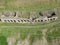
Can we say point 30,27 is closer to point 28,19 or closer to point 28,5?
point 28,19

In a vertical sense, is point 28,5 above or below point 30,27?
above

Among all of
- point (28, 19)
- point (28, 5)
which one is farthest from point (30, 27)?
point (28, 5)

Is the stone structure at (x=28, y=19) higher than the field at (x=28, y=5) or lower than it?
lower

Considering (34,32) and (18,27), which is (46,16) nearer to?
(34,32)

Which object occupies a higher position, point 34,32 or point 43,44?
point 34,32

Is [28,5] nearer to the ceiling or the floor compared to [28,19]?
nearer to the ceiling

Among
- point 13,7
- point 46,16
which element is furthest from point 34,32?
point 13,7

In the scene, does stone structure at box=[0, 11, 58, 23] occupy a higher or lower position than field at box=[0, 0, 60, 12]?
lower

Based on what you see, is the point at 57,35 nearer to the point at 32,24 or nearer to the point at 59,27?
the point at 59,27

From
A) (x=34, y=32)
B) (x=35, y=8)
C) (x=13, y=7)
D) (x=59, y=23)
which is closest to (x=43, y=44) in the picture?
(x=34, y=32)

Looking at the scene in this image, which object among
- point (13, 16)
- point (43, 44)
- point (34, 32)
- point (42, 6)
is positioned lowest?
point (43, 44)
